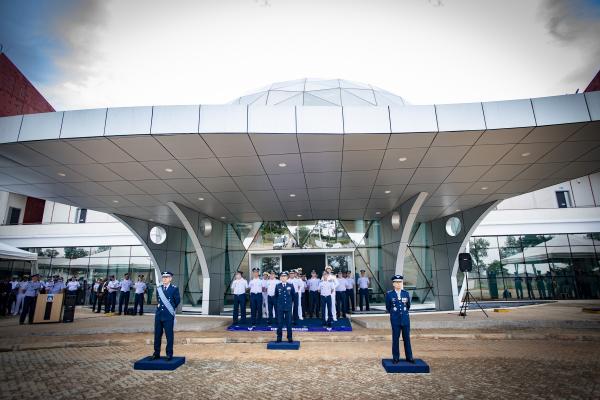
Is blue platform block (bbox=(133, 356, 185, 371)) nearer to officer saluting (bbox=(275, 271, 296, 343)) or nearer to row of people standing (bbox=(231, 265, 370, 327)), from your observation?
officer saluting (bbox=(275, 271, 296, 343))

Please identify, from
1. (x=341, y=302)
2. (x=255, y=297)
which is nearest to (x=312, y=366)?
(x=255, y=297)

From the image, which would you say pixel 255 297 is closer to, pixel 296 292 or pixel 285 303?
pixel 296 292

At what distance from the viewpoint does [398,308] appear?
6152 millimetres

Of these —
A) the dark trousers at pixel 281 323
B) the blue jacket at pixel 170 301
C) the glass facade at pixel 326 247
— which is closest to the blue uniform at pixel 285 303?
the dark trousers at pixel 281 323

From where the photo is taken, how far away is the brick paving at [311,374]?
15.5ft

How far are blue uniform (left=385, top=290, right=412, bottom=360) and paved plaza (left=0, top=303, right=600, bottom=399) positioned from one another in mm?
546

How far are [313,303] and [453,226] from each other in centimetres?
894

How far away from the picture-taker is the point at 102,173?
9.87 meters

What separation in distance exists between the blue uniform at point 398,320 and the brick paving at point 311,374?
1.66 ft

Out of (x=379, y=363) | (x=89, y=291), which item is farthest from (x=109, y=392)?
(x=89, y=291)

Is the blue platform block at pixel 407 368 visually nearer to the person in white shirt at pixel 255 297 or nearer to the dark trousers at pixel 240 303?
the person in white shirt at pixel 255 297

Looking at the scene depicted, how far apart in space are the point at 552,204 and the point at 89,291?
3915 centimetres

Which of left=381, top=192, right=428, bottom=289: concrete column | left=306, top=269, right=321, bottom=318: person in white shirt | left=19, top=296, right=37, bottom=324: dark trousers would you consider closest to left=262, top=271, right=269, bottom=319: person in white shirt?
left=306, top=269, right=321, bottom=318: person in white shirt

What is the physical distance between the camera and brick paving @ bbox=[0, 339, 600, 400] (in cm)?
472
